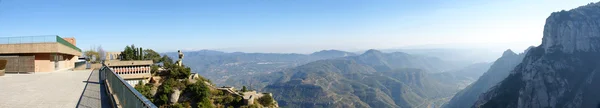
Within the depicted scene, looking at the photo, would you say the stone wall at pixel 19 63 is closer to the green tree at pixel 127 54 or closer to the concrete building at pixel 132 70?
the concrete building at pixel 132 70

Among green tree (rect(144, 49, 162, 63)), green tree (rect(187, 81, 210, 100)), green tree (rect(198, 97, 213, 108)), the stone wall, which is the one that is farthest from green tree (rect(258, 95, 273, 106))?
the stone wall

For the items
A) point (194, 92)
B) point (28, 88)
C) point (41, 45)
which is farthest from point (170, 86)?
point (28, 88)

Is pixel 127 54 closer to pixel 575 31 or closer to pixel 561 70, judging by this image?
pixel 561 70

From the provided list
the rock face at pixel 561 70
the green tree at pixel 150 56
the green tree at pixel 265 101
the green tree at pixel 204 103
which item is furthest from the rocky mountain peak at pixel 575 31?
the green tree at pixel 150 56

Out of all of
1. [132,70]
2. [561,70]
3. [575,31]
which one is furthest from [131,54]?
[575,31]

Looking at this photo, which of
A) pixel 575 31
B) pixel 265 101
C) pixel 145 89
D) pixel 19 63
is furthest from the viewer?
pixel 575 31

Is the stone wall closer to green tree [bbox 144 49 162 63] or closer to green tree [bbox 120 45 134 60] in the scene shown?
green tree [bbox 120 45 134 60]
